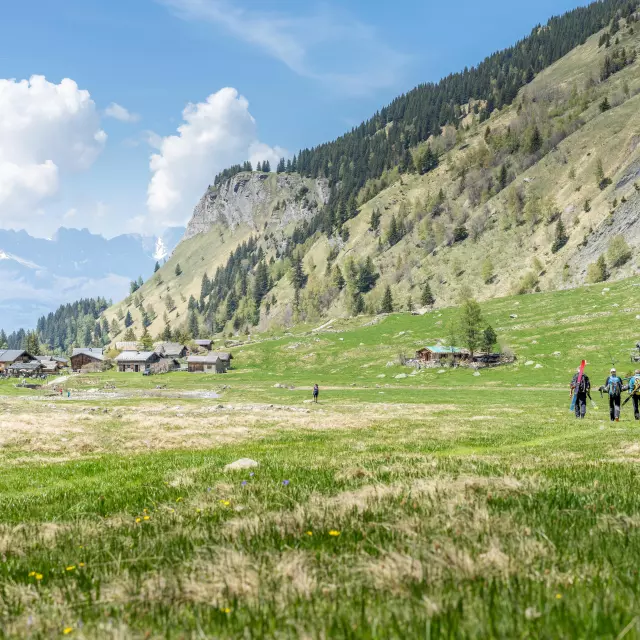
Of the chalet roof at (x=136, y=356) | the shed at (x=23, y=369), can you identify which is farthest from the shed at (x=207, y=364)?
the shed at (x=23, y=369)

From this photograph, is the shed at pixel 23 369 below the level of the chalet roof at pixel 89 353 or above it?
below

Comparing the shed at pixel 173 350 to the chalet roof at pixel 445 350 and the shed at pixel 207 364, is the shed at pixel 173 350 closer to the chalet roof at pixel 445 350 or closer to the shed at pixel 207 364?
the shed at pixel 207 364

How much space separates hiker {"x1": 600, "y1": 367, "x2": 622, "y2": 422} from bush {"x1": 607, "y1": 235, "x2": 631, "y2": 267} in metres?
129

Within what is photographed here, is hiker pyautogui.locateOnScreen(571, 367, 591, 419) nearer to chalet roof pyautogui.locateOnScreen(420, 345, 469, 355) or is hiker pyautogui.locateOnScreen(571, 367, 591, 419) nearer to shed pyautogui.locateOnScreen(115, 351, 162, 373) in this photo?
chalet roof pyautogui.locateOnScreen(420, 345, 469, 355)

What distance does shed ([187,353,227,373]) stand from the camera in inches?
5423

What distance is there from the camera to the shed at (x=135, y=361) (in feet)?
526

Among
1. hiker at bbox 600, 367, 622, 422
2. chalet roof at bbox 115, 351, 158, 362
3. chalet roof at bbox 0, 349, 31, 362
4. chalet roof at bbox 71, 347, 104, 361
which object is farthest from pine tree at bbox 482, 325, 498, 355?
chalet roof at bbox 0, 349, 31, 362

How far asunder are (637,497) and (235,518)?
5.51 metres

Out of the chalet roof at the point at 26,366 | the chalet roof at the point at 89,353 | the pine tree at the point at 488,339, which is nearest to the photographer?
the pine tree at the point at 488,339

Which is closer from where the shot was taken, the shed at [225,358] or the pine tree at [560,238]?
the shed at [225,358]

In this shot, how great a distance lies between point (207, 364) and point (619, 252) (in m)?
125

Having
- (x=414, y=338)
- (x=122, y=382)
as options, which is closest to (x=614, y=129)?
(x=414, y=338)

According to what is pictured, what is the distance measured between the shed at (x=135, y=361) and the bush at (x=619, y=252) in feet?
489

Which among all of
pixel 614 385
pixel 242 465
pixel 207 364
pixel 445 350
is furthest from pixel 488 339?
pixel 242 465
